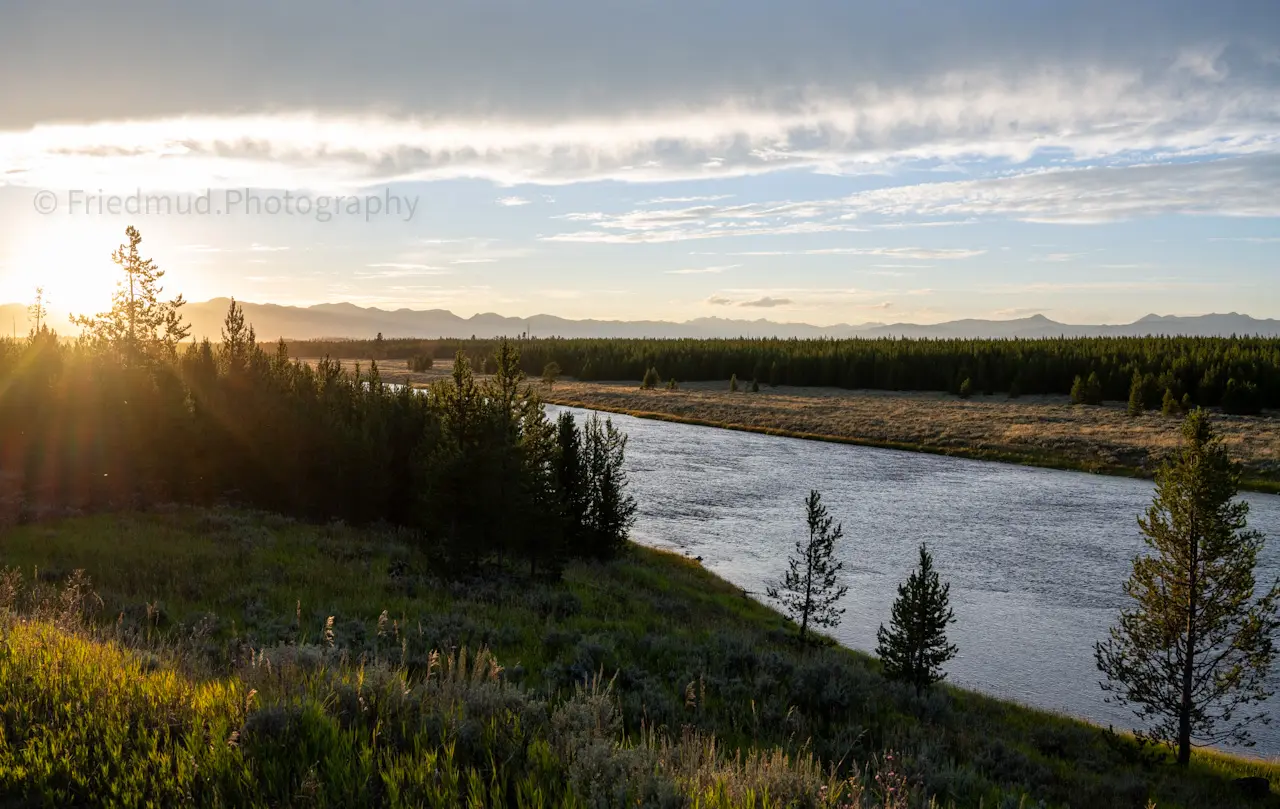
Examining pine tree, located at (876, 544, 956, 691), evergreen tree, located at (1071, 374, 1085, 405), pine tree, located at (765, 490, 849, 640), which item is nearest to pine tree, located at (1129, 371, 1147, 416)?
evergreen tree, located at (1071, 374, 1085, 405)

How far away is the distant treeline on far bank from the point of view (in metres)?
78.6

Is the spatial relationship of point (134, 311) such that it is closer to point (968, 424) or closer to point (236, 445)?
point (236, 445)

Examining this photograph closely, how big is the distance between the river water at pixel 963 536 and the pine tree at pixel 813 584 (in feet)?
2.49

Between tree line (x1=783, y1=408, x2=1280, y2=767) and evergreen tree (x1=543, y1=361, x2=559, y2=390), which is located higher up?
evergreen tree (x1=543, y1=361, x2=559, y2=390)

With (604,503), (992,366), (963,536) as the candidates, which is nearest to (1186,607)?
(963,536)

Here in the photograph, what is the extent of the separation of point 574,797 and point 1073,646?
21.1m

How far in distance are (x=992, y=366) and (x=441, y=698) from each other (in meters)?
105

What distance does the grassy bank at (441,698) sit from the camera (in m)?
5.65

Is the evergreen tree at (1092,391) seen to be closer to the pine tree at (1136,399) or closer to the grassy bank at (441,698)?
the pine tree at (1136,399)

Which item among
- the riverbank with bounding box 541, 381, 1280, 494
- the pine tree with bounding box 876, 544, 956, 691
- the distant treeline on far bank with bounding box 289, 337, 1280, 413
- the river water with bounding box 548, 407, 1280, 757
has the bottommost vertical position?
the river water with bounding box 548, 407, 1280, 757

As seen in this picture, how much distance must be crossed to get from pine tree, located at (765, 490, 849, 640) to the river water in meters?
0.76

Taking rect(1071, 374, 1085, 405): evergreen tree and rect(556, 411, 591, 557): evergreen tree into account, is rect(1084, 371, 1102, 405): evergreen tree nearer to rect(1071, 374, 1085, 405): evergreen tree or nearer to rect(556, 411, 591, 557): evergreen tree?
rect(1071, 374, 1085, 405): evergreen tree

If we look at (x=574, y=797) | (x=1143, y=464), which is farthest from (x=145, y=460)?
(x=1143, y=464)

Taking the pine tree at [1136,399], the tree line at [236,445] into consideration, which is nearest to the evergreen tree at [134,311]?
the tree line at [236,445]
